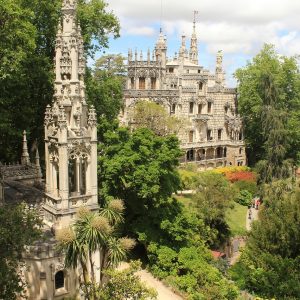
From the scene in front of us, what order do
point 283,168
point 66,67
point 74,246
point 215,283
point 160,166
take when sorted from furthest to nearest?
point 283,168
point 160,166
point 215,283
point 66,67
point 74,246

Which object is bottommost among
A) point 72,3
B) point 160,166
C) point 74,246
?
point 74,246

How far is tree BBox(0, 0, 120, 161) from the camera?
22.1 metres

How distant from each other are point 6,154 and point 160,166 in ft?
54.4

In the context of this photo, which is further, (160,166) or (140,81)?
(140,81)

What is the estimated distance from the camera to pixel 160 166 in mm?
22062

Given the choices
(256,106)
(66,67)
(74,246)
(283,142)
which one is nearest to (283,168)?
(283,142)

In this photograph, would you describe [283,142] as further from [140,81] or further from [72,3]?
[72,3]

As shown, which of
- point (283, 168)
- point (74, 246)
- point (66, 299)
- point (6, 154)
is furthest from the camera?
point (283, 168)

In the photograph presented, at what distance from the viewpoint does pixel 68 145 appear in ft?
58.7

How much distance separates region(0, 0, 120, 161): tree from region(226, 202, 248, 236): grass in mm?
16707

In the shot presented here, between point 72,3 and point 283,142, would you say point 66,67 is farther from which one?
point 283,142

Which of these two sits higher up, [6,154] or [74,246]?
[6,154]

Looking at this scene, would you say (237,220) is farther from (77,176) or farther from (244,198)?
(77,176)

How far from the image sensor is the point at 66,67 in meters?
18.6
